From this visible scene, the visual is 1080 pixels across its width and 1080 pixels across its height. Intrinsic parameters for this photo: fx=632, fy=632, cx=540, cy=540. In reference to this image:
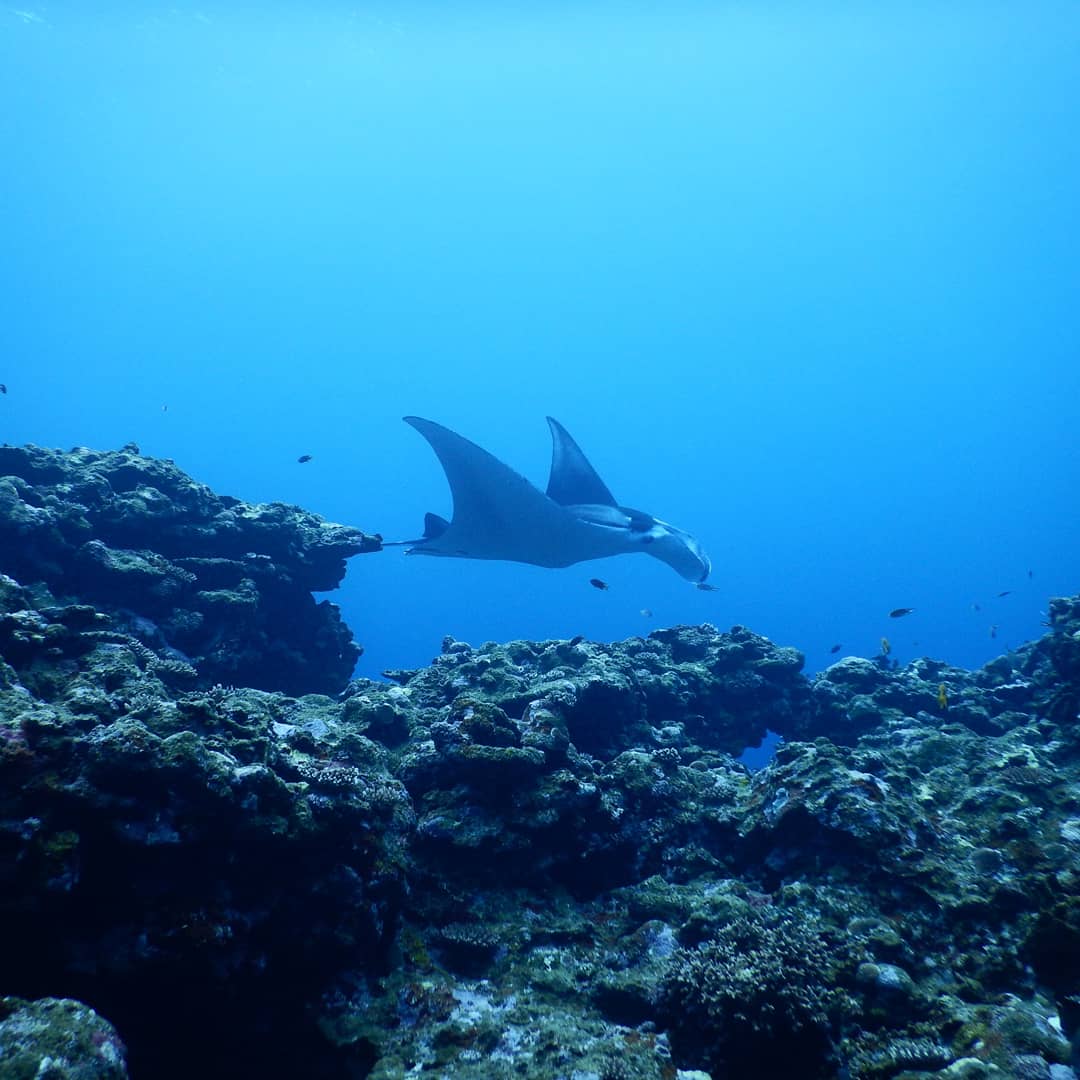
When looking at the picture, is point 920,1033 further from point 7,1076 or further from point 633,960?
point 7,1076

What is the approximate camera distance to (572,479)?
1530cm

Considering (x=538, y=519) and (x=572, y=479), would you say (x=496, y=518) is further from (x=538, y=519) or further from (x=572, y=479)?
(x=572, y=479)

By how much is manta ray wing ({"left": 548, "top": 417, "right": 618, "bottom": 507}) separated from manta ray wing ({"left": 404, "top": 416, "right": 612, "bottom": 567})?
106 centimetres

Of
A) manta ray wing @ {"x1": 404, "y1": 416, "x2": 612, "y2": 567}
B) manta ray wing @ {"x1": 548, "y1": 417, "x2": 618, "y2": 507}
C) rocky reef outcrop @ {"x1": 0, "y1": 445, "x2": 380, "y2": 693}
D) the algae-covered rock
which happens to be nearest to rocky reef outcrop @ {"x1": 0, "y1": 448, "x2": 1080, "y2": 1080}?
the algae-covered rock

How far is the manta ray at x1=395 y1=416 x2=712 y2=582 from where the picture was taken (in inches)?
503

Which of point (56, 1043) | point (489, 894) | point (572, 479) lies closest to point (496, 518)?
point (572, 479)

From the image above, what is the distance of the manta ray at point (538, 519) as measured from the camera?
12.8m

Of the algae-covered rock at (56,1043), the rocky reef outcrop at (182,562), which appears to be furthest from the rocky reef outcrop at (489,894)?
the rocky reef outcrop at (182,562)

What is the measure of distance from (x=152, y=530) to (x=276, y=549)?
6.83 ft

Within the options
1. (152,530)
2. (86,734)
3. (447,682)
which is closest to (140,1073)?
(86,734)

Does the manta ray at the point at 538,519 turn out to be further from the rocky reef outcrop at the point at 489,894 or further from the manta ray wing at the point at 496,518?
the rocky reef outcrop at the point at 489,894

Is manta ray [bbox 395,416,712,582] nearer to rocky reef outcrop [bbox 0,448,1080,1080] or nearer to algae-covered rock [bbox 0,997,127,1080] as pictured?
rocky reef outcrop [bbox 0,448,1080,1080]

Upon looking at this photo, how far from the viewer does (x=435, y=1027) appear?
14.6 ft

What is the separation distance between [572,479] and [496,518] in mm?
2457
